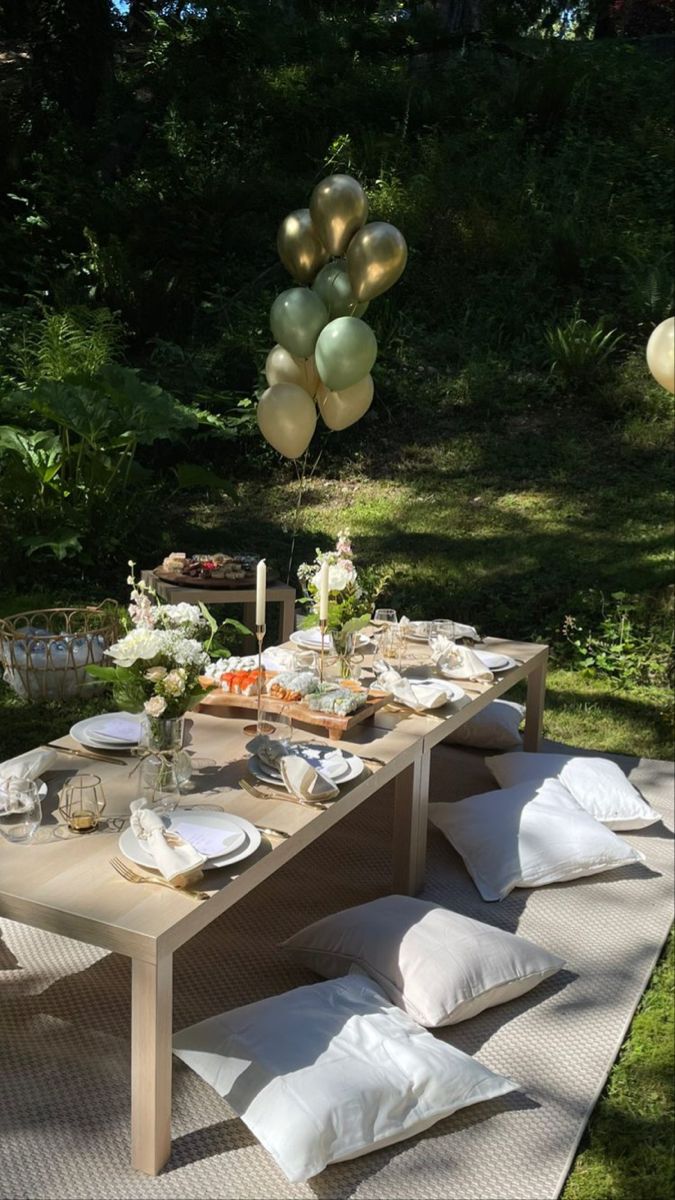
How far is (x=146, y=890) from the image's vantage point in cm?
237

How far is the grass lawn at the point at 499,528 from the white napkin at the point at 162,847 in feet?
7.94

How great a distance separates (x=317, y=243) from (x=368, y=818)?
295 centimetres

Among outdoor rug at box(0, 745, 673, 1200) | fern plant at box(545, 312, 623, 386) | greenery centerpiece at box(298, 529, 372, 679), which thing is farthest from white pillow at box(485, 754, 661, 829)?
fern plant at box(545, 312, 623, 386)

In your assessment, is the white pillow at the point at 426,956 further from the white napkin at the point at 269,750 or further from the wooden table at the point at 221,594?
the wooden table at the point at 221,594

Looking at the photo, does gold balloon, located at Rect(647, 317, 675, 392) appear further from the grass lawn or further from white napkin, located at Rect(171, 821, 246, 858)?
the grass lawn

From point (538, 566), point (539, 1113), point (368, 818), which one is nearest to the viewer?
point (539, 1113)

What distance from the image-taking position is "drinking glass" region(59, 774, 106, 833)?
2.61 m

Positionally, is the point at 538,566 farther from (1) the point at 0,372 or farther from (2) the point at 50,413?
(1) the point at 0,372

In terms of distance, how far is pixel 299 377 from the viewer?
5.64 meters

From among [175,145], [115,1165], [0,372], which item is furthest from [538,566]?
[175,145]

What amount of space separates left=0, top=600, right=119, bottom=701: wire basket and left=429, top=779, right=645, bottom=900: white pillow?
2028mm

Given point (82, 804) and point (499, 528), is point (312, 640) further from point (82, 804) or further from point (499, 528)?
point (499, 528)

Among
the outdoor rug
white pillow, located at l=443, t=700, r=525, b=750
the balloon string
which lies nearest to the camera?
the outdoor rug

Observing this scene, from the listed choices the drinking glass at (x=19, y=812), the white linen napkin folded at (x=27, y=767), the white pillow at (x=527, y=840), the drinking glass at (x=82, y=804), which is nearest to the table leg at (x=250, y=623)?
the white pillow at (x=527, y=840)
